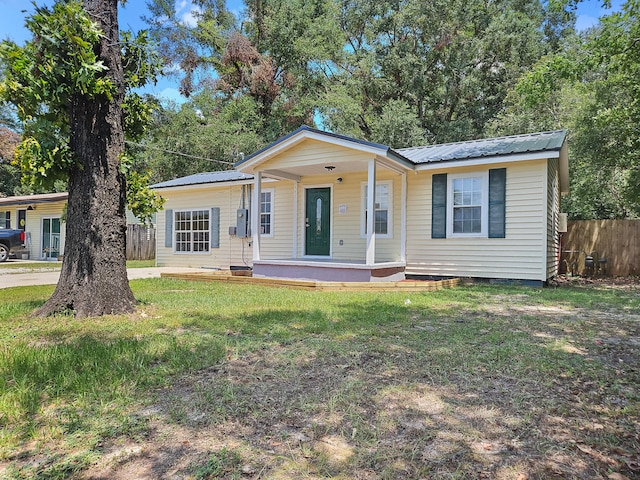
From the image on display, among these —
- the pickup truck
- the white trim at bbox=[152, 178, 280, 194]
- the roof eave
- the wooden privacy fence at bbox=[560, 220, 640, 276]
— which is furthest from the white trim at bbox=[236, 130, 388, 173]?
the pickup truck

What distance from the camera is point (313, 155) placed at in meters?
9.39

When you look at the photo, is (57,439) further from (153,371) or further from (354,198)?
(354,198)

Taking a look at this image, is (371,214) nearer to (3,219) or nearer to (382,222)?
(382,222)

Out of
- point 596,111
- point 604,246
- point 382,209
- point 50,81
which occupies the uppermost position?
point 596,111

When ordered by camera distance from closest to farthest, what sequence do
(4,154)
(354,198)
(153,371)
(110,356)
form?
(153,371) → (110,356) → (354,198) → (4,154)

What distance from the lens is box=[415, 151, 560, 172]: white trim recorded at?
27.2 ft

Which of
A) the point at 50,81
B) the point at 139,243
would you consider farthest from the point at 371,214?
the point at 139,243

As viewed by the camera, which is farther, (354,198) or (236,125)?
(236,125)

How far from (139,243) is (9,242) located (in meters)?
4.72

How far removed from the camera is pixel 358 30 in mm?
24531

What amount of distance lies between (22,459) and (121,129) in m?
4.43

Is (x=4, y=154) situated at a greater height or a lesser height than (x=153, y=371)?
greater

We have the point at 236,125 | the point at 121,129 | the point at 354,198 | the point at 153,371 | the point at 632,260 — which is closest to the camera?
the point at 153,371

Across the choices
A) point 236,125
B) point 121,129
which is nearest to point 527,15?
point 236,125
